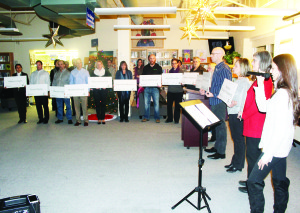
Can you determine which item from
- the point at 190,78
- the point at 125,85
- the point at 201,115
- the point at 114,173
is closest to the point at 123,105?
the point at 125,85

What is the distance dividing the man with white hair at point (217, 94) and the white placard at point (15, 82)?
17.0 feet

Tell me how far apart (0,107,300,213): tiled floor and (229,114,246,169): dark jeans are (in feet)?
0.60

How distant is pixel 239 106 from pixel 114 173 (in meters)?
2.04

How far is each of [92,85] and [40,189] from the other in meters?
3.53

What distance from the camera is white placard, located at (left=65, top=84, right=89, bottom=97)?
601cm

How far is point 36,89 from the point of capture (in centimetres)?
632

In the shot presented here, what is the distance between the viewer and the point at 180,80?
21.0 feet

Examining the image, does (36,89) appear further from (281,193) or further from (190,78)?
(281,193)

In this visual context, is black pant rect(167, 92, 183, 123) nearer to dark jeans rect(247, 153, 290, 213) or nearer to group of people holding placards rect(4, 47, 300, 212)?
group of people holding placards rect(4, 47, 300, 212)

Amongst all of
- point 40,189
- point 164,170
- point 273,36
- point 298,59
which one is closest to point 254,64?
point 164,170

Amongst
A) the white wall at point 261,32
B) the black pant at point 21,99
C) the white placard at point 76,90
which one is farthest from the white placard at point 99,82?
the white wall at point 261,32

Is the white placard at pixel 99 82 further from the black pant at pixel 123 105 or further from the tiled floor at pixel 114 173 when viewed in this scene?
the tiled floor at pixel 114 173

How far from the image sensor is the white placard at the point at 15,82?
6.39m

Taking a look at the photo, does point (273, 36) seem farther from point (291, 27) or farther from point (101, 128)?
point (101, 128)
